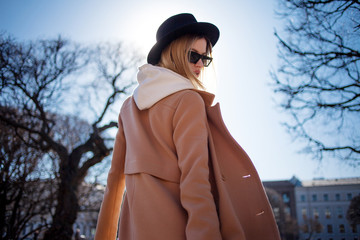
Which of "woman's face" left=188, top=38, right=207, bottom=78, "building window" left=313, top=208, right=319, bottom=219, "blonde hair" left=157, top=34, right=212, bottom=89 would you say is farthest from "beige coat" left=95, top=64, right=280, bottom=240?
"building window" left=313, top=208, right=319, bottom=219

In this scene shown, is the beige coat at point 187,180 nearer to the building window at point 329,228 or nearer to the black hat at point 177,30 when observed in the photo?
the black hat at point 177,30

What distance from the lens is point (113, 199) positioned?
182 centimetres

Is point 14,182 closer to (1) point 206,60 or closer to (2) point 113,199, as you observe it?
(2) point 113,199

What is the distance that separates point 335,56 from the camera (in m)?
5.32

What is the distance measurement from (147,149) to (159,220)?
40 centimetres

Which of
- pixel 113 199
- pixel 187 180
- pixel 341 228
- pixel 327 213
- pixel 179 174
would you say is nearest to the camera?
pixel 187 180

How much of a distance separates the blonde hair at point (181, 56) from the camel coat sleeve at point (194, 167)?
293 mm

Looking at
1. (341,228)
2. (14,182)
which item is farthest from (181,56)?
(341,228)

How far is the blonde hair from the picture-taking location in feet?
6.10

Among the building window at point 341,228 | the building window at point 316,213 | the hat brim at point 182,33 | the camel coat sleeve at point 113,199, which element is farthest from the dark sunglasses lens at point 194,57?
the building window at point 316,213

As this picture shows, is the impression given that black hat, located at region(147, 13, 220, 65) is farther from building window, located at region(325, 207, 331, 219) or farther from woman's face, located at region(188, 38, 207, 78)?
building window, located at region(325, 207, 331, 219)

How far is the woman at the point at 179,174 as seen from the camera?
1284mm

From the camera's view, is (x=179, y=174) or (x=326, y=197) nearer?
(x=179, y=174)

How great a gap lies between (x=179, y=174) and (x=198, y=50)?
38.1 inches
